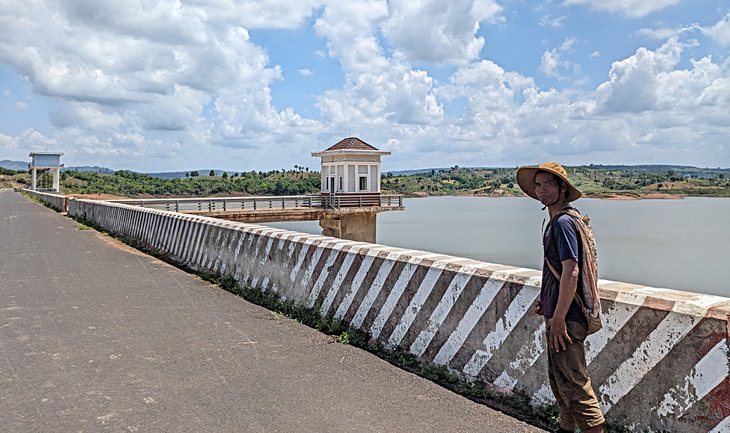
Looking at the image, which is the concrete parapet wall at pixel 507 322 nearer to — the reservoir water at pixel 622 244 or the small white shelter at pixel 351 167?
the reservoir water at pixel 622 244

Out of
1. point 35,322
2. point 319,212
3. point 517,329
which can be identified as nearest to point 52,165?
point 319,212

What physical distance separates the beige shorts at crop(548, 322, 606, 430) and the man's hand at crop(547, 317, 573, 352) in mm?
38

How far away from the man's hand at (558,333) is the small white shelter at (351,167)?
32120 mm

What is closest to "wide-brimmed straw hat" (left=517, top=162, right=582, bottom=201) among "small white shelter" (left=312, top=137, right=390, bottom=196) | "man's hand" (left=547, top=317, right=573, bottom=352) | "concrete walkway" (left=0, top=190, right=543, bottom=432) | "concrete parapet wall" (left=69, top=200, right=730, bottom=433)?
"man's hand" (left=547, top=317, right=573, bottom=352)

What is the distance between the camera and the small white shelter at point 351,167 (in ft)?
118

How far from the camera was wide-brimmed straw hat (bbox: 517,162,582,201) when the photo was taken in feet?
11.4

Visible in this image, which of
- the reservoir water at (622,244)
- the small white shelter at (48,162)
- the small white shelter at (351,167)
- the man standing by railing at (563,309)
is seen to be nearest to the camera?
the man standing by railing at (563,309)

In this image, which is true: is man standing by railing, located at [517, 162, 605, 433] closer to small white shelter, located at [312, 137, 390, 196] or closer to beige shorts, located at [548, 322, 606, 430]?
beige shorts, located at [548, 322, 606, 430]

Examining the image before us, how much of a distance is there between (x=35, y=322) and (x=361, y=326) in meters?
3.83

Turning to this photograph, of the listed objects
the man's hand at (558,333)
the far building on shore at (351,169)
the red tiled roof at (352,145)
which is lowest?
the man's hand at (558,333)

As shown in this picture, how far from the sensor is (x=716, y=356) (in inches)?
134

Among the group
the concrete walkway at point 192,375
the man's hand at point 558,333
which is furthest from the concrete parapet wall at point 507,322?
the man's hand at point 558,333

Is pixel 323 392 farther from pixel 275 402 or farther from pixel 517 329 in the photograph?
pixel 517 329

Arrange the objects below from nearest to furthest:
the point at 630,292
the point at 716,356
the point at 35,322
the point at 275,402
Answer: the point at 716,356 → the point at 630,292 → the point at 275,402 → the point at 35,322
